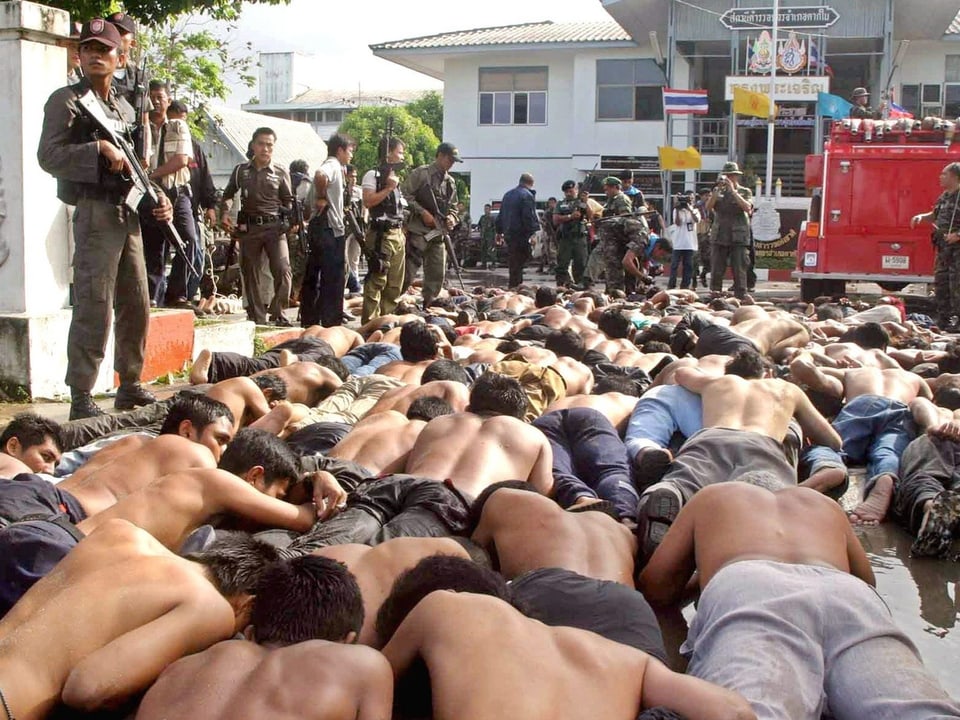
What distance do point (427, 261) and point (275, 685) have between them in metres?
8.90

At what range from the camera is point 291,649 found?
245 cm

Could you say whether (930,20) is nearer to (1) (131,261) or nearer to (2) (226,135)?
(2) (226,135)

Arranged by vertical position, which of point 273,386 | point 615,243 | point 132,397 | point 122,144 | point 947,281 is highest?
point 122,144

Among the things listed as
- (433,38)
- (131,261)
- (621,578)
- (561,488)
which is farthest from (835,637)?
(433,38)

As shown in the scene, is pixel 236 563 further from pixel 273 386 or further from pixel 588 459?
pixel 273 386

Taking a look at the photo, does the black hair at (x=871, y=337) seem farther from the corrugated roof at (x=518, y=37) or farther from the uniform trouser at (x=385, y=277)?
the corrugated roof at (x=518, y=37)

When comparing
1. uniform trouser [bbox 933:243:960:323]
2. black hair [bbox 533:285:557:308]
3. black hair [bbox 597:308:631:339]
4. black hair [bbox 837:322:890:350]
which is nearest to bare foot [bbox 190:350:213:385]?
black hair [bbox 597:308:631:339]

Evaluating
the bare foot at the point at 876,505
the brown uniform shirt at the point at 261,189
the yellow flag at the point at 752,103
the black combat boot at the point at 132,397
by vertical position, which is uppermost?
the yellow flag at the point at 752,103

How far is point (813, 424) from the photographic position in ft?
17.9

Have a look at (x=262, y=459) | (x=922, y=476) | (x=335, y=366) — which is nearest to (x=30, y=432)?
(x=262, y=459)

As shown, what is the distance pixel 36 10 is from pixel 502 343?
350cm

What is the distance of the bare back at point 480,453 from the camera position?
14.4 ft

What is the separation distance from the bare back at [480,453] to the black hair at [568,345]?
2.85m

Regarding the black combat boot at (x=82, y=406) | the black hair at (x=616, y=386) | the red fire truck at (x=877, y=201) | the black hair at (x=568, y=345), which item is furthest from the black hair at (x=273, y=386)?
the red fire truck at (x=877, y=201)
